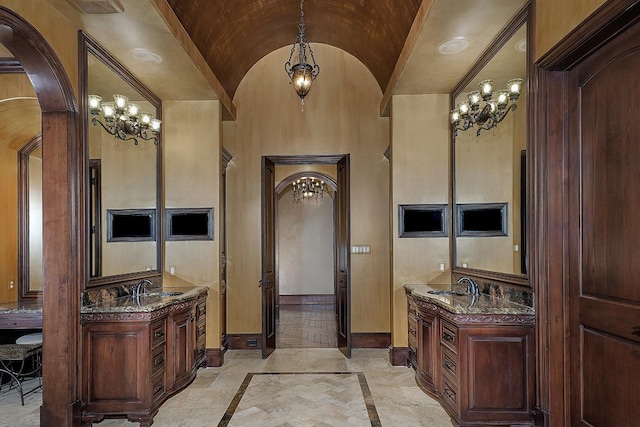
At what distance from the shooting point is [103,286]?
359 centimetres

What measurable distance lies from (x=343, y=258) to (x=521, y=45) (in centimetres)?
324

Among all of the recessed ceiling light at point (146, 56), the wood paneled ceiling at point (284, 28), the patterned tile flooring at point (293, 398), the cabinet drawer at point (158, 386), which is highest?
the wood paneled ceiling at point (284, 28)

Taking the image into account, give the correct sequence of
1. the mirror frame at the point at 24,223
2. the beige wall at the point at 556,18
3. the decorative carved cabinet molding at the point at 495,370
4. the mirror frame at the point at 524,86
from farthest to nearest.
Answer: the mirror frame at the point at 24,223, the mirror frame at the point at 524,86, the decorative carved cabinet molding at the point at 495,370, the beige wall at the point at 556,18

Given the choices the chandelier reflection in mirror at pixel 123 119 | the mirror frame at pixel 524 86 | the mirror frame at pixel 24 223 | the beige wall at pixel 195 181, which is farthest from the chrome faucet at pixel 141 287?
the mirror frame at pixel 524 86

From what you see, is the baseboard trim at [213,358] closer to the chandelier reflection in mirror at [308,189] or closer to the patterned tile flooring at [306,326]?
the patterned tile flooring at [306,326]

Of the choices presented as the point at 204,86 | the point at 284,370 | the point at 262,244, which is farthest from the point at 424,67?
the point at 284,370

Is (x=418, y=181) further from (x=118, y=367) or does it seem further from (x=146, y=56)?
(x=118, y=367)

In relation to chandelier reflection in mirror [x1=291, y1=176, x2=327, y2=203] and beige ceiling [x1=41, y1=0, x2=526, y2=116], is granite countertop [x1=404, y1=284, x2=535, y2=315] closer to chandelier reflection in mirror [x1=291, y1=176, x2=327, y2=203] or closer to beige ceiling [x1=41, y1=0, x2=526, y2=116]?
beige ceiling [x1=41, y1=0, x2=526, y2=116]

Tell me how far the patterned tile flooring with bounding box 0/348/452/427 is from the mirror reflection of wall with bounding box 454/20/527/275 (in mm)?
1454

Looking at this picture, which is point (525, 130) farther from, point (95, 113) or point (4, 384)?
point (4, 384)

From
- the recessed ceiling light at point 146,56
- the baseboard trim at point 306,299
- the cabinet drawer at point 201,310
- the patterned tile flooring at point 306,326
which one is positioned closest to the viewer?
the recessed ceiling light at point 146,56

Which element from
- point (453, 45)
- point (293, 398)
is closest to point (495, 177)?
point (453, 45)

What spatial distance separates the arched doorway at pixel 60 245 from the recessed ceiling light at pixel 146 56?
77cm

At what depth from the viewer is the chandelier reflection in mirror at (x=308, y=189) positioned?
29.3ft
